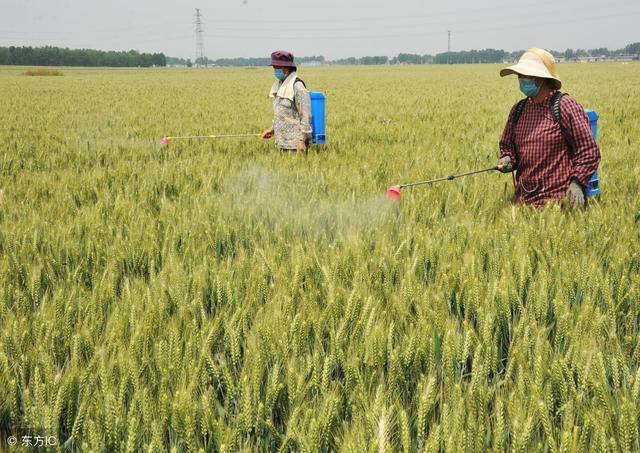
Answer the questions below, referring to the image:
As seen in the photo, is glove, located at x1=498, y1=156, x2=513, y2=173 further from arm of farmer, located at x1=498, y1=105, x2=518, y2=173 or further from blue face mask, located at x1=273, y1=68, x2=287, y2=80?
blue face mask, located at x1=273, y1=68, x2=287, y2=80

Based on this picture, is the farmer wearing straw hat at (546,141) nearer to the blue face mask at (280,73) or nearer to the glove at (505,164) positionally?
the glove at (505,164)

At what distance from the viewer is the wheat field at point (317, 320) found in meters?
1.24

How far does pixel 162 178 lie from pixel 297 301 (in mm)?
2743

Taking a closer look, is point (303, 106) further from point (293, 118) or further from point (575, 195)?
point (575, 195)

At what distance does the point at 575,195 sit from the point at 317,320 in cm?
208

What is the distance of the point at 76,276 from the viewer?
2369 millimetres

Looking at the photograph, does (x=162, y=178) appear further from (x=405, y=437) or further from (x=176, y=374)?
(x=405, y=437)

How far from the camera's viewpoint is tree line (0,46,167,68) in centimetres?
9350

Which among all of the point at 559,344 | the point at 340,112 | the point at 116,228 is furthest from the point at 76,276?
the point at 340,112

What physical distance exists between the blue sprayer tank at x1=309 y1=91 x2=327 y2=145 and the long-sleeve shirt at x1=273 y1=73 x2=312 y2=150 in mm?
115

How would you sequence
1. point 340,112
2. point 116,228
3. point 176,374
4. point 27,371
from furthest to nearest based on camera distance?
point 340,112 < point 116,228 < point 27,371 < point 176,374

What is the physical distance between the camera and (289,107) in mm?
5824
